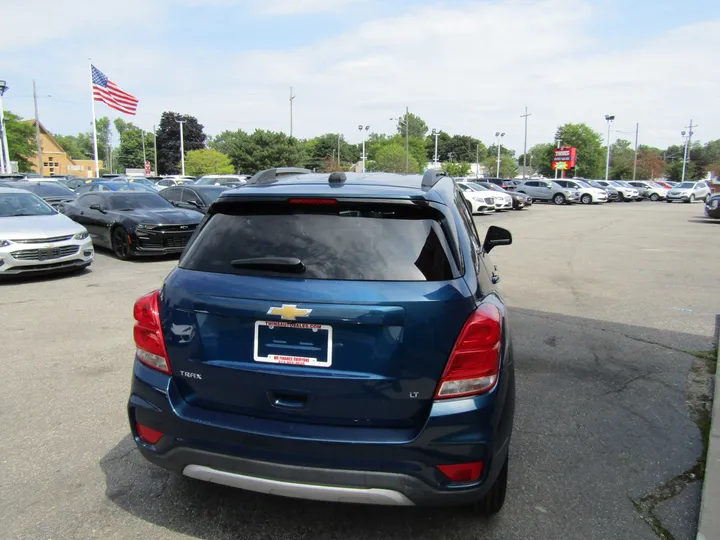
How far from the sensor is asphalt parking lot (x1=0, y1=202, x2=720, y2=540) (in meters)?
2.82

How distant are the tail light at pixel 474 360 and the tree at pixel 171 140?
11004 cm

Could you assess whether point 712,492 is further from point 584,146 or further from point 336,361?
point 584,146

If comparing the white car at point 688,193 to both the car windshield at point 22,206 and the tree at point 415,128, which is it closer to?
the car windshield at point 22,206

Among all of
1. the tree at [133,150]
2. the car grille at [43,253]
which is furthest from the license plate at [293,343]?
the tree at [133,150]

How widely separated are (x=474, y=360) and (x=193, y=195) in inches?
Result: 559

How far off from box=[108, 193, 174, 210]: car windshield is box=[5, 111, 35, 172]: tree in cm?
6714

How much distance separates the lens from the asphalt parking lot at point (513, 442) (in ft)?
9.26

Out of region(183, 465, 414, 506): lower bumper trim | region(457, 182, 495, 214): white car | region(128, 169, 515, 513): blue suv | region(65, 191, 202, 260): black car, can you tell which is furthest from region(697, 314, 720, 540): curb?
region(457, 182, 495, 214): white car

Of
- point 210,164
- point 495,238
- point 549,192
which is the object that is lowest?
point 549,192

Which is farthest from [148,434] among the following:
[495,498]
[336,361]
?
[495,498]

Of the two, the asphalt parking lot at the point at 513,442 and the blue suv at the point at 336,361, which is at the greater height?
the blue suv at the point at 336,361

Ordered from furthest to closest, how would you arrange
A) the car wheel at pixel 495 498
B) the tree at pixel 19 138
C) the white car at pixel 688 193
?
1. the tree at pixel 19 138
2. the white car at pixel 688 193
3. the car wheel at pixel 495 498

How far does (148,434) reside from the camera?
270 centimetres

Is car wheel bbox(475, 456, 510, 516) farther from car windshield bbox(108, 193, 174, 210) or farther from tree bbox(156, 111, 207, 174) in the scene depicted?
tree bbox(156, 111, 207, 174)
